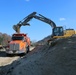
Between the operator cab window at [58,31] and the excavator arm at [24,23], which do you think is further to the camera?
the excavator arm at [24,23]

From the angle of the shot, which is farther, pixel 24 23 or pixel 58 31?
pixel 24 23

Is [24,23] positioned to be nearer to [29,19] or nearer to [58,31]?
[29,19]

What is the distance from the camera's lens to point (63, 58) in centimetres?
1370

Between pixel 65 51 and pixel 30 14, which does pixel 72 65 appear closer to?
pixel 65 51

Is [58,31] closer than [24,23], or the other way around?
[58,31]

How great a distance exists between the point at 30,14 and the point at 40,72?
75.8ft

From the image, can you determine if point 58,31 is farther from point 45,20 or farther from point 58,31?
point 45,20

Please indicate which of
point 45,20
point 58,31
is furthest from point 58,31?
point 45,20

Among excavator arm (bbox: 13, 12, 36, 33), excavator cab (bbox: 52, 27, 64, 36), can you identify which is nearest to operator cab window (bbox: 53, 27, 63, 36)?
excavator cab (bbox: 52, 27, 64, 36)

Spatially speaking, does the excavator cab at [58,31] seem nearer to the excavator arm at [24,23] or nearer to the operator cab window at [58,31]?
the operator cab window at [58,31]

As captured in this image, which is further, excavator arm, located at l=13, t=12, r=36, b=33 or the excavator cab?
excavator arm, located at l=13, t=12, r=36, b=33

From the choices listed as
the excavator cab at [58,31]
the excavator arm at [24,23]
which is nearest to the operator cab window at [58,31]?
the excavator cab at [58,31]

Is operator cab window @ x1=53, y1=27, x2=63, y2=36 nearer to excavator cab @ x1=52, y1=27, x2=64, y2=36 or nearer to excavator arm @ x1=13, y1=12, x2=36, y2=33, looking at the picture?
excavator cab @ x1=52, y1=27, x2=64, y2=36

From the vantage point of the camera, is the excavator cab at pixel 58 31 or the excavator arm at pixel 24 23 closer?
the excavator cab at pixel 58 31
